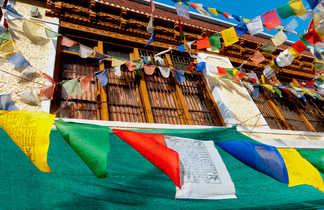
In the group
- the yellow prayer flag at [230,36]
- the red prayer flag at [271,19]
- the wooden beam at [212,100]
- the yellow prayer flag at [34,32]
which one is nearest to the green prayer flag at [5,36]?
the yellow prayer flag at [34,32]

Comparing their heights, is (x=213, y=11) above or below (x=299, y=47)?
above

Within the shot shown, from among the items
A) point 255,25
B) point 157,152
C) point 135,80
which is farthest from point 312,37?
point 157,152

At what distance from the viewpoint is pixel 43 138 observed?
65.8 inches

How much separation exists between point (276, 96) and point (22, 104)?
24.7 ft

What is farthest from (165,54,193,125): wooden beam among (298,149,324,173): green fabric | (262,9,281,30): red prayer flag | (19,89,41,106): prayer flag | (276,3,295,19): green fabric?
(19,89,41,106): prayer flag

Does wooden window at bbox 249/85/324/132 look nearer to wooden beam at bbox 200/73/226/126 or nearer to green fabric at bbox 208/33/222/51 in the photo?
wooden beam at bbox 200/73/226/126

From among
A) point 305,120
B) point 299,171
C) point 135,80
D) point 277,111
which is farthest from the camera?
point 305,120

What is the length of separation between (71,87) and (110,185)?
239 cm

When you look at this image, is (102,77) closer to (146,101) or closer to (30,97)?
(146,101)

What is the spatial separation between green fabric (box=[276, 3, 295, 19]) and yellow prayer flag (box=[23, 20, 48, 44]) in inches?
204

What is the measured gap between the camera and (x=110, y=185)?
2064mm

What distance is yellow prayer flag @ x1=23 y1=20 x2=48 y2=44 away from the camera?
13.7ft

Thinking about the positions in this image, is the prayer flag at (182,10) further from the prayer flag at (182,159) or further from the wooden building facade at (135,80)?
the prayer flag at (182,159)

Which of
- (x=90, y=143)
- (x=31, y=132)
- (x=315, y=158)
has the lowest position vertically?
(x=315, y=158)
